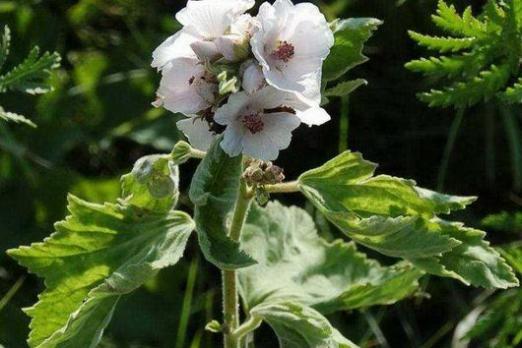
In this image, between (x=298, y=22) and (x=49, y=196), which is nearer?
(x=298, y=22)

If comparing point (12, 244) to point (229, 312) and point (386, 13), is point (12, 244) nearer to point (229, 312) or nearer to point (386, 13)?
point (229, 312)

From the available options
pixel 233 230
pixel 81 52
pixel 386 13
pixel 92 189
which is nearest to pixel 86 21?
pixel 81 52

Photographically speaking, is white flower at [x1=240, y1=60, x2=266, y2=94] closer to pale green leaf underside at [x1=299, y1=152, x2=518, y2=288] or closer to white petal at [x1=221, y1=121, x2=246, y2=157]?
white petal at [x1=221, y1=121, x2=246, y2=157]

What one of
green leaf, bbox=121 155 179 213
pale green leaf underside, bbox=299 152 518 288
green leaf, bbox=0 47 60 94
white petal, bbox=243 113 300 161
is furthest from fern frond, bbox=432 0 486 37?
green leaf, bbox=0 47 60 94

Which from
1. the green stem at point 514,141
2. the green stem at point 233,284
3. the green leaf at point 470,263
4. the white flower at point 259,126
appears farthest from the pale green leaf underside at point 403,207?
the green stem at point 514,141

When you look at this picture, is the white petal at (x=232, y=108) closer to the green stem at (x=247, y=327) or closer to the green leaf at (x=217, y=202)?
the green leaf at (x=217, y=202)

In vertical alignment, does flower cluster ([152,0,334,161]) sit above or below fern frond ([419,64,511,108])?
above

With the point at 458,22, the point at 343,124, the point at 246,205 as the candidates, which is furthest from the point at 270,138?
the point at 343,124
